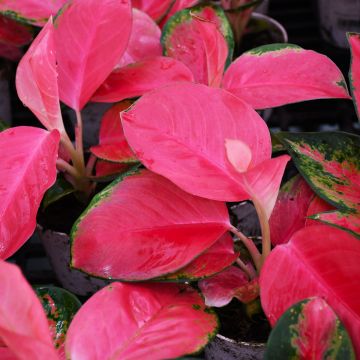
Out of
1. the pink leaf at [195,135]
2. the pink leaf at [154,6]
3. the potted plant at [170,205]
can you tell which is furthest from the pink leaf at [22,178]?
the pink leaf at [154,6]

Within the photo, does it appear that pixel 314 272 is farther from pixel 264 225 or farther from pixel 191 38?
pixel 191 38

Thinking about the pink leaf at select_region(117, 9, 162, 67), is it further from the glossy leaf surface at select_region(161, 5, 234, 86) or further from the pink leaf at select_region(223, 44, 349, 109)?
the pink leaf at select_region(223, 44, 349, 109)

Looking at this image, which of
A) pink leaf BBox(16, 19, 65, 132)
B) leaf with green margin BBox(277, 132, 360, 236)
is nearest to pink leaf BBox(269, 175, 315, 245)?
leaf with green margin BBox(277, 132, 360, 236)

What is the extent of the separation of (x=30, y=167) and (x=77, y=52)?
165 millimetres

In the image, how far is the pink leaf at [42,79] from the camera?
63cm

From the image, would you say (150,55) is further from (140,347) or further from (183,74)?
(140,347)

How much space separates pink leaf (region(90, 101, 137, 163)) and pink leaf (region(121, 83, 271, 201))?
0.13m

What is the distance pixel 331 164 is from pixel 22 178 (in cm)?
28

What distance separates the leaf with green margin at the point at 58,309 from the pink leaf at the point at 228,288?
113mm

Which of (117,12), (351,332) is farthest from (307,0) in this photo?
(351,332)

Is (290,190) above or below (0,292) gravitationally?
below

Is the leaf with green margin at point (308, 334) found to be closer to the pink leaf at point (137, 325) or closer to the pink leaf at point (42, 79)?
the pink leaf at point (137, 325)

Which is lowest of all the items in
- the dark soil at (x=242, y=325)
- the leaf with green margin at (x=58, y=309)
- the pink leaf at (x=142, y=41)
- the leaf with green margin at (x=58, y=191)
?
the dark soil at (x=242, y=325)

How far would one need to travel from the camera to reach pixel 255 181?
52 centimetres
